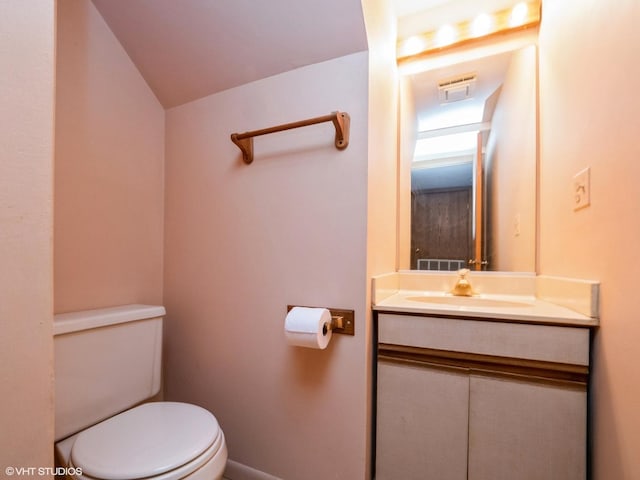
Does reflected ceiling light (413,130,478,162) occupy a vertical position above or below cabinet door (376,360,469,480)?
above

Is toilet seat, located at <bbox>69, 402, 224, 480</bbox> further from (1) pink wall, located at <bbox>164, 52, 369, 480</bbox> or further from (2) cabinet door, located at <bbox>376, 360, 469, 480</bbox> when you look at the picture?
(2) cabinet door, located at <bbox>376, 360, 469, 480</bbox>

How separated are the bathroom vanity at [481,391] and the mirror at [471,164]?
463 mm

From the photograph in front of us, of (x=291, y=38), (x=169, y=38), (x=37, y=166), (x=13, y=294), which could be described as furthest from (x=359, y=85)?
(x=13, y=294)

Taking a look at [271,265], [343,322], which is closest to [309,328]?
[343,322]

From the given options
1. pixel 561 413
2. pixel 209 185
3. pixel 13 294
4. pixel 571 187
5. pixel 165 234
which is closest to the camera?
pixel 13 294

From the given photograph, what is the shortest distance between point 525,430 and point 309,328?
78cm

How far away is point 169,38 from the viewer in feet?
4.09

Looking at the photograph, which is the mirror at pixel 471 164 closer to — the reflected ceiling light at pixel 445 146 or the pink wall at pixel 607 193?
the reflected ceiling light at pixel 445 146

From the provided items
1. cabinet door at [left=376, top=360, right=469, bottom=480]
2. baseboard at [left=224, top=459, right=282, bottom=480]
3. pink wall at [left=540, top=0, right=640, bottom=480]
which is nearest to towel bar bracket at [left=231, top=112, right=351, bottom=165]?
pink wall at [left=540, top=0, right=640, bottom=480]

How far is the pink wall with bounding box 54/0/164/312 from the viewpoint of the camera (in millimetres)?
1111

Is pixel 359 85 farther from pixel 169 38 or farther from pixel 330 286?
pixel 169 38

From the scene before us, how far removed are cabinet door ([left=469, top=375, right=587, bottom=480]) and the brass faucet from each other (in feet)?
1.61

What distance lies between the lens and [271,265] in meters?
1.21

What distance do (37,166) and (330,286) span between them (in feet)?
2.86
